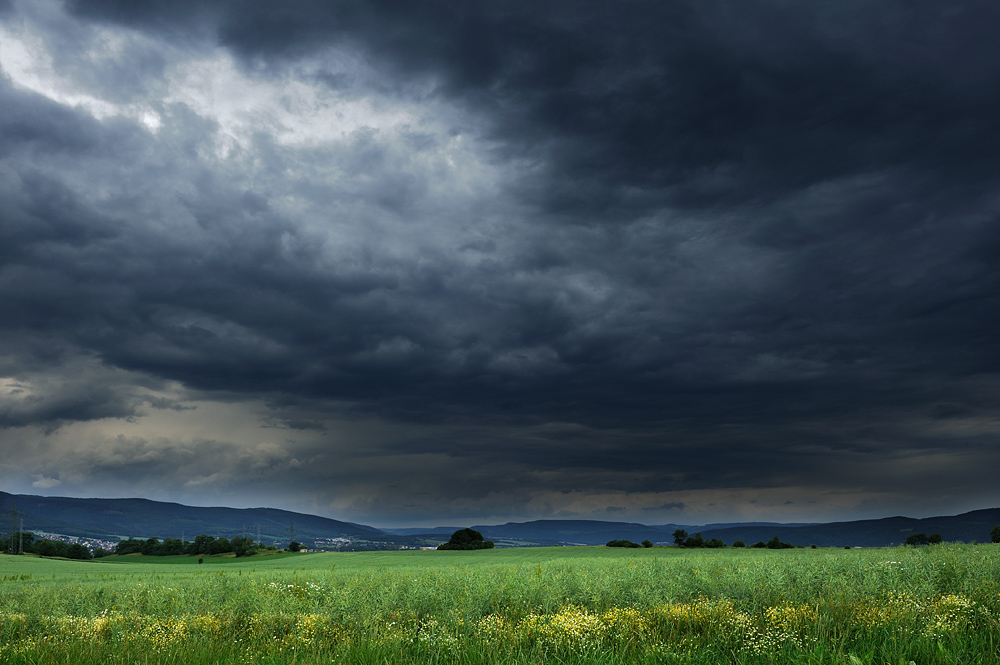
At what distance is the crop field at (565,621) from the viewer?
8.64 m

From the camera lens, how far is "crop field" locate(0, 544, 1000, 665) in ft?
28.3

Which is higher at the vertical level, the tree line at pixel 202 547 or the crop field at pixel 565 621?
the crop field at pixel 565 621

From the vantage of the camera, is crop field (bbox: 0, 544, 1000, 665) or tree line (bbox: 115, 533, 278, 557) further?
tree line (bbox: 115, 533, 278, 557)

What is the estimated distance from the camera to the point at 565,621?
32.1 ft

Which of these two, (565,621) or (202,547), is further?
(202,547)

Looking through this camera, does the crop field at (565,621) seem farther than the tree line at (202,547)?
No

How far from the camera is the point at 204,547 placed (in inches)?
5645

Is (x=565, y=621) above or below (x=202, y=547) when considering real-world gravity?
above

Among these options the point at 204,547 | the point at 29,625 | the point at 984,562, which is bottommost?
the point at 204,547

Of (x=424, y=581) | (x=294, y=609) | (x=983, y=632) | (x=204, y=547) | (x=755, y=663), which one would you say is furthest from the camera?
(x=204, y=547)

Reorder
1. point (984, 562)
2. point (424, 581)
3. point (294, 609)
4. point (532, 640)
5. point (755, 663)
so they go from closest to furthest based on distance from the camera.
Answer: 1. point (755, 663)
2. point (532, 640)
3. point (294, 609)
4. point (984, 562)
5. point (424, 581)

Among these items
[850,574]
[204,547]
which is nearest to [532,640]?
[850,574]

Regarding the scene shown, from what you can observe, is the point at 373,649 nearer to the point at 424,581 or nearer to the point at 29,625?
the point at 424,581

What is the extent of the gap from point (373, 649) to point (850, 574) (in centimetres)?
1136
